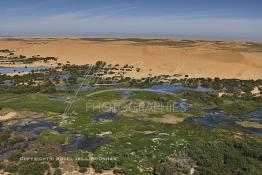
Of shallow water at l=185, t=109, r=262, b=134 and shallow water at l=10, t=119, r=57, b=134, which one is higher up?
shallow water at l=10, t=119, r=57, b=134

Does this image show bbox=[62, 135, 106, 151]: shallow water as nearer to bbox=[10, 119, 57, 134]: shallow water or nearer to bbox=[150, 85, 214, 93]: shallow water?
bbox=[10, 119, 57, 134]: shallow water

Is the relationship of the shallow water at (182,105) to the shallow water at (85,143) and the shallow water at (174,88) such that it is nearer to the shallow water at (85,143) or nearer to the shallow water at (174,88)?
the shallow water at (174,88)

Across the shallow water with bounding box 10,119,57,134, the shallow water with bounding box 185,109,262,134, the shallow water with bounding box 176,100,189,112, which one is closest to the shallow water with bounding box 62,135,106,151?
the shallow water with bounding box 10,119,57,134

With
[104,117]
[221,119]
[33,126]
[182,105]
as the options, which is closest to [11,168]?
[33,126]

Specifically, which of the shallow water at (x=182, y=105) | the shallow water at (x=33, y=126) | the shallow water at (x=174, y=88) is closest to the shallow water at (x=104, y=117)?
the shallow water at (x=33, y=126)

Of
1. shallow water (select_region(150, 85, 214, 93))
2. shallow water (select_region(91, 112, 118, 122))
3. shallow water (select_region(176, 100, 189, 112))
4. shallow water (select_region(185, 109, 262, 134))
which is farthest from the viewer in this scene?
shallow water (select_region(150, 85, 214, 93))

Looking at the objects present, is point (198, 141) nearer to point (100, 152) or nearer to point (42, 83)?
point (100, 152)

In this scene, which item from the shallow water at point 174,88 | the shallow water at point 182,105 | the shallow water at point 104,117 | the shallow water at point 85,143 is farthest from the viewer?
the shallow water at point 174,88

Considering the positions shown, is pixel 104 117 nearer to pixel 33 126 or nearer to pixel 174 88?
pixel 33 126

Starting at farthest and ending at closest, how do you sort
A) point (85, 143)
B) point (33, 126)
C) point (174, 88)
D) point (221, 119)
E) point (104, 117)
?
point (174, 88) < point (221, 119) < point (104, 117) < point (33, 126) < point (85, 143)

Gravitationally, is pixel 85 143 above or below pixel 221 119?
above

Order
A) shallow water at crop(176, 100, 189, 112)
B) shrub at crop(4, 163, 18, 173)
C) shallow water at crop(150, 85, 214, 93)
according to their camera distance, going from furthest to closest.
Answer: shallow water at crop(150, 85, 214, 93) < shallow water at crop(176, 100, 189, 112) < shrub at crop(4, 163, 18, 173)
